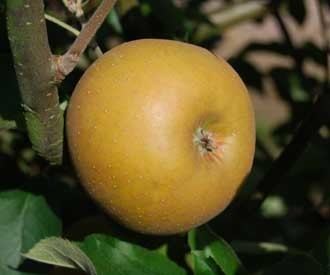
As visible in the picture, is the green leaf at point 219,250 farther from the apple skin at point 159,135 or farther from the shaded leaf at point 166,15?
the shaded leaf at point 166,15

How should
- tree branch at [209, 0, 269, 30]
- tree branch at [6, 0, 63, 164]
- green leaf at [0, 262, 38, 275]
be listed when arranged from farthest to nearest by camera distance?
tree branch at [209, 0, 269, 30] → green leaf at [0, 262, 38, 275] → tree branch at [6, 0, 63, 164]

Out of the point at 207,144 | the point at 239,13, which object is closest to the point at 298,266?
the point at 207,144

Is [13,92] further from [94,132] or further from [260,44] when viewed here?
[260,44]

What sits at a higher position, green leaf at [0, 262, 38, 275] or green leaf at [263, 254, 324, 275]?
green leaf at [263, 254, 324, 275]

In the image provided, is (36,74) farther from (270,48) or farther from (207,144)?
(270,48)

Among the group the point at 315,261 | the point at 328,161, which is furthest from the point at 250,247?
the point at 328,161

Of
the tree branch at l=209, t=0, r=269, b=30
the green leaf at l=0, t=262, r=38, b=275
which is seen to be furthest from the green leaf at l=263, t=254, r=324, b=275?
the tree branch at l=209, t=0, r=269, b=30

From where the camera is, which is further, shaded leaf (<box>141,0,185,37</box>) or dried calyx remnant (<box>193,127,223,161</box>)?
shaded leaf (<box>141,0,185,37</box>)

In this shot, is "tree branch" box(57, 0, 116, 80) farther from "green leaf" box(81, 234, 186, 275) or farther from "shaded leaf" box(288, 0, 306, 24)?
"shaded leaf" box(288, 0, 306, 24)
